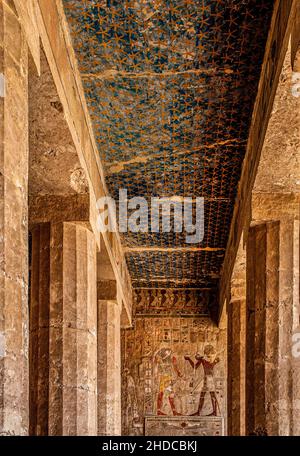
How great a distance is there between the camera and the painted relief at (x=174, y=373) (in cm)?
1623

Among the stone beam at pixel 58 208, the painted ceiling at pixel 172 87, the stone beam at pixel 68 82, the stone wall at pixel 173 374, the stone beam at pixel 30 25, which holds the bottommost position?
the stone wall at pixel 173 374

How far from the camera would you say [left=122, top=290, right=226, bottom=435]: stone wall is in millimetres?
16188

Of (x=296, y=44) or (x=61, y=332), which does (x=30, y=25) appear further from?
(x=61, y=332)

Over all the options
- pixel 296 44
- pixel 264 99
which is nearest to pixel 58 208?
pixel 264 99

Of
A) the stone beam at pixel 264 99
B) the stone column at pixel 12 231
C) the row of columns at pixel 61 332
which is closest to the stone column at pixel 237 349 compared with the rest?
the stone beam at pixel 264 99

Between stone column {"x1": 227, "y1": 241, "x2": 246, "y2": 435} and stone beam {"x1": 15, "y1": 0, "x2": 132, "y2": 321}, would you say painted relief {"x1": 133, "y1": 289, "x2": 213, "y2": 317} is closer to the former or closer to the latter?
stone column {"x1": 227, "y1": 241, "x2": 246, "y2": 435}

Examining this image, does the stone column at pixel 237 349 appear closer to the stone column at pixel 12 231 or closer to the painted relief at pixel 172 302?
the painted relief at pixel 172 302

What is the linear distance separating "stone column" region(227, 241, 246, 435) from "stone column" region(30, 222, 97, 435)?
454 cm

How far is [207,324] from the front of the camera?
16.5 m

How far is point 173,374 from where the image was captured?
16.4 meters

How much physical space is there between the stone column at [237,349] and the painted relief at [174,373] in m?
3.87

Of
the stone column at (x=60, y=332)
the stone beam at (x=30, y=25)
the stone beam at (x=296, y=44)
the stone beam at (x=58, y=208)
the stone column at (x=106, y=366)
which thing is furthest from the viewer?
the stone column at (x=106, y=366)

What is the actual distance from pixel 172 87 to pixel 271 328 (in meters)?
2.61

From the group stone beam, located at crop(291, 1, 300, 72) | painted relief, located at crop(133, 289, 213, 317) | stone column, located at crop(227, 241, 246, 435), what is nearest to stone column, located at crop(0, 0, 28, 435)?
stone beam, located at crop(291, 1, 300, 72)
